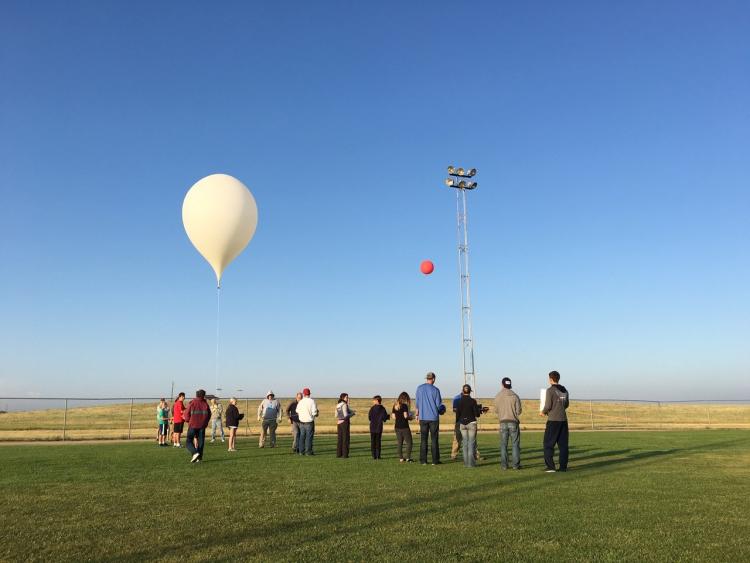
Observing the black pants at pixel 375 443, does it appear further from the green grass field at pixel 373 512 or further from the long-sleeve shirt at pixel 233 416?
the long-sleeve shirt at pixel 233 416

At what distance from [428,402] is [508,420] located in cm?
192

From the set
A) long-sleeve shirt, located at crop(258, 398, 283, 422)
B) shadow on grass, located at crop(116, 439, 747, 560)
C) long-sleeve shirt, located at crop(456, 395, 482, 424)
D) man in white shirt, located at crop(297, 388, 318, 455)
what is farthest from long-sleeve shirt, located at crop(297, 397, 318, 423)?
shadow on grass, located at crop(116, 439, 747, 560)

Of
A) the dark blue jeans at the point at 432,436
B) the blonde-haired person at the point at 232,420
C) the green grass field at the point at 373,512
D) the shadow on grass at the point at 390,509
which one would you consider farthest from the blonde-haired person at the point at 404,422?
the blonde-haired person at the point at 232,420

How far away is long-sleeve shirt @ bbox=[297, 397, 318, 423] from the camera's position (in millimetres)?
16406

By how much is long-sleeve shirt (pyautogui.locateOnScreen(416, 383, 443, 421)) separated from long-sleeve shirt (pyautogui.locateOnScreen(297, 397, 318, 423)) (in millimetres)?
3721

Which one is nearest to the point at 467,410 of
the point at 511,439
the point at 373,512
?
the point at 511,439

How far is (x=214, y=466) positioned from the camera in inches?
527

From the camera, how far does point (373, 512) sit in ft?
24.8

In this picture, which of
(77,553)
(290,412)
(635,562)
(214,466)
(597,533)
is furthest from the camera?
(290,412)

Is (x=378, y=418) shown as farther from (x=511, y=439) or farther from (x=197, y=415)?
(x=197, y=415)

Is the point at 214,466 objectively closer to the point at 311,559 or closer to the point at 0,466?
the point at 0,466

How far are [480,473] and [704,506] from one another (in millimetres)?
4574

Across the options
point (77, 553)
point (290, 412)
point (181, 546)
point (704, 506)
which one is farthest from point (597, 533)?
point (290, 412)

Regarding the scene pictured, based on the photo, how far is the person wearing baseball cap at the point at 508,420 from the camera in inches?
495
